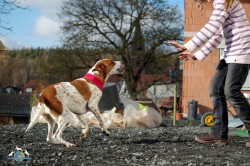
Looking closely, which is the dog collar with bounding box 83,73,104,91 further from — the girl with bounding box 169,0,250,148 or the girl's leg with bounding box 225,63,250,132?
the girl's leg with bounding box 225,63,250,132

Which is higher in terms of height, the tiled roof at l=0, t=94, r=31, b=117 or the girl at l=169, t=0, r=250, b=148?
the girl at l=169, t=0, r=250, b=148

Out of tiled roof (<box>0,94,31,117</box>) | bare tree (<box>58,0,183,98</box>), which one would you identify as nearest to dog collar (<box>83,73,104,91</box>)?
tiled roof (<box>0,94,31,117</box>)

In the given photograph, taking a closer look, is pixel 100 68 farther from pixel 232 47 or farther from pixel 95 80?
pixel 232 47

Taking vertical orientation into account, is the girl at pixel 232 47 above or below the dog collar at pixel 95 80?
above

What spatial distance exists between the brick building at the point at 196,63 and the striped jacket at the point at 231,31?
570 inches

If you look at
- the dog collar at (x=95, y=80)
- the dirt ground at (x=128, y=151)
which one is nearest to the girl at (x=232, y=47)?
the dirt ground at (x=128, y=151)

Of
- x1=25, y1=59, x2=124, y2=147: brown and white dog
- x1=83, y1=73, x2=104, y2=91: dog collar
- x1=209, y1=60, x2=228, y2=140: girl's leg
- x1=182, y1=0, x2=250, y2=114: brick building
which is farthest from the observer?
x1=182, y1=0, x2=250, y2=114: brick building

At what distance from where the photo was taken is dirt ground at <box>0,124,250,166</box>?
4902 millimetres

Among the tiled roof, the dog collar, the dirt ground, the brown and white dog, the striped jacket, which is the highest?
the striped jacket

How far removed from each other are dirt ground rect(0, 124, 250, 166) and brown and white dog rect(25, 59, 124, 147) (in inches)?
10.9

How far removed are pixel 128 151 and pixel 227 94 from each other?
1.42 meters

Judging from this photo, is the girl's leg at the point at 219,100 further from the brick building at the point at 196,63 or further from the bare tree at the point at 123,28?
the bare tree at the point at 123,28

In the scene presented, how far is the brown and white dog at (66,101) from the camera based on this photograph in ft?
22.1

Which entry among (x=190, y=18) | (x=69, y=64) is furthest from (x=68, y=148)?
(x=69, y=64)
